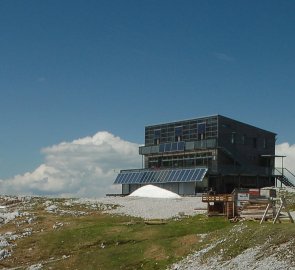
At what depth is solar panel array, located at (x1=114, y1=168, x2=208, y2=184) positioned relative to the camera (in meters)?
99.9

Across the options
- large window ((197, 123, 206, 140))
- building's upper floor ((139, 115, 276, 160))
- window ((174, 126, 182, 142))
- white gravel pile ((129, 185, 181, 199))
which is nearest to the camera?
white gravel pile ((129, 185, 181, 199))

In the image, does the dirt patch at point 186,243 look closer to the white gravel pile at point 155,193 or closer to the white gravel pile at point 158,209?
the white gravel pile at point 158,209

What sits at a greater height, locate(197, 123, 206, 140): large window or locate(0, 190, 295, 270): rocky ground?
locate(197, 123, 206, 140): large window

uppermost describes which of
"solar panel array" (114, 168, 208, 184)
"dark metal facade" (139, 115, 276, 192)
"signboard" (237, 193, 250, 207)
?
"dark metal facade" (139, 115, 276, 192)

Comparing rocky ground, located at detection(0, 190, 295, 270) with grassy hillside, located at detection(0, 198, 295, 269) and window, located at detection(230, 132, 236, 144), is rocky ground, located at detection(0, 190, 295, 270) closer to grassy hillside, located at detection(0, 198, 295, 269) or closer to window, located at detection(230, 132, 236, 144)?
grassy hillside, located at detection(0, 198, 295, 269)

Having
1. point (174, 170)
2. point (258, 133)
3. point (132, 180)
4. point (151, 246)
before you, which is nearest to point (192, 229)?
point (151, 246)

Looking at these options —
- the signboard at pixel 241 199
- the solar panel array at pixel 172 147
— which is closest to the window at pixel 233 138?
the solar panel array at pixel 172 147

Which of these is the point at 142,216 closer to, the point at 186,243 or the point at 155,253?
the point at 186,243

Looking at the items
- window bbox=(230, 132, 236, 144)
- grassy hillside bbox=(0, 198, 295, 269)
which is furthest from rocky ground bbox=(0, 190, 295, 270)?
window bbox=(230, 132, 236, 144)

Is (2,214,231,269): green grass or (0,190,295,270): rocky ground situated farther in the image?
(2,214,231,269): green grass

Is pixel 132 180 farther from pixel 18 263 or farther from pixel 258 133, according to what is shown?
pixel 18 263

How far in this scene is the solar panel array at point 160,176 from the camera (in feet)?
328

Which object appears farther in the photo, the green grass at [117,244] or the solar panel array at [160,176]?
the solar panel array at [160,176]

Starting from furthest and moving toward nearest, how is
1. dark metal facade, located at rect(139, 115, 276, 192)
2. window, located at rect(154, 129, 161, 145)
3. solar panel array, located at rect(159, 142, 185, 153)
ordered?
window, located at rect(154, 129, 161, 145) < solar panel array, located at rect(159, 142, 185, 153) < dark metal facade, located at rect(139, 115, 276, 192)
